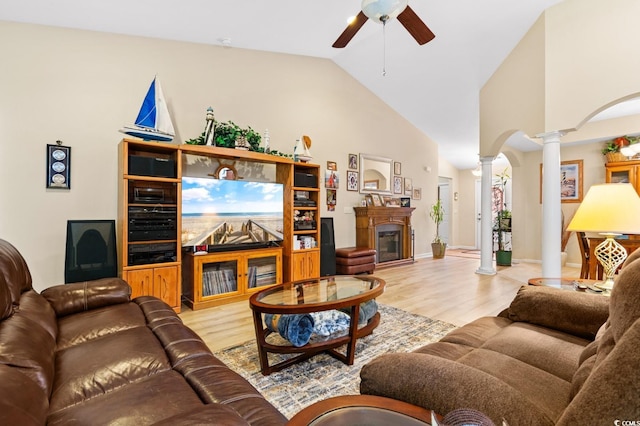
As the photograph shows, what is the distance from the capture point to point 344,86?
5473 millimetres

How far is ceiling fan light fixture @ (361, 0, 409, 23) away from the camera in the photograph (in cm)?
228

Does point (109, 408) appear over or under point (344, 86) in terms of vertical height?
under

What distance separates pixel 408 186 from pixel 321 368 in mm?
5375

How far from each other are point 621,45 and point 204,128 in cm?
474

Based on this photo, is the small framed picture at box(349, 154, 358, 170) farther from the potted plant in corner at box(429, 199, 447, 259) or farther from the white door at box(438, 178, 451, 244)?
the white door at box(438, 178, 451, 244)

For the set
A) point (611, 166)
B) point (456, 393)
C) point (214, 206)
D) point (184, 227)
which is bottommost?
point (456, 393)

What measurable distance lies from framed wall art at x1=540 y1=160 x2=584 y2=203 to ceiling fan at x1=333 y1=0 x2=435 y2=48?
5342 mm

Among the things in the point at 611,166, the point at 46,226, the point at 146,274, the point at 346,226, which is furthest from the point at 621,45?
the point at 46,226

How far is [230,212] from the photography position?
3828 millimetres

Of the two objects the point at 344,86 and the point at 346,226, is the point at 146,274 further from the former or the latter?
the point at 344,86

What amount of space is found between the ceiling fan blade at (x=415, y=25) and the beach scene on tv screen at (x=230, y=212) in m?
2.46

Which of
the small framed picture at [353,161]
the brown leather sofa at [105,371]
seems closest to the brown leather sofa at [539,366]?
the brown leather sofa at [105,371]

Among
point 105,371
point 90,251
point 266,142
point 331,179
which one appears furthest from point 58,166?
point 331,179

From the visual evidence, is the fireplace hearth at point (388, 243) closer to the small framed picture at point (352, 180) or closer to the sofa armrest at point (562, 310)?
the small framed picture at point (352, 180)
